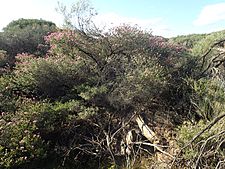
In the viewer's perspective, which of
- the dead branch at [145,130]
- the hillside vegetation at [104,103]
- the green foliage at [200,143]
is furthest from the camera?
the dead branch at [145,130]

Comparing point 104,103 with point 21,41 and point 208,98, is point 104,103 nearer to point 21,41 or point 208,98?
point 208,98

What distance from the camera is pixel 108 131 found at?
8.66m

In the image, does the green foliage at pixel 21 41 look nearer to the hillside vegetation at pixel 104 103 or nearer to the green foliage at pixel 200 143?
the hillside vegetation at pixel 104 103

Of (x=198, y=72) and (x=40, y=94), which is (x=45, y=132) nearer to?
(x=40, y=94)

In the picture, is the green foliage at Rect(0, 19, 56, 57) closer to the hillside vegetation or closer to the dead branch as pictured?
the hillside vegetation

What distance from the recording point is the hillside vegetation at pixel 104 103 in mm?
7555

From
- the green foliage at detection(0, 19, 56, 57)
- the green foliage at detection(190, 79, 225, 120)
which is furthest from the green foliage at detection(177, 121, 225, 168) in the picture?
the green foliage at detection(0, 19, 56, 57)

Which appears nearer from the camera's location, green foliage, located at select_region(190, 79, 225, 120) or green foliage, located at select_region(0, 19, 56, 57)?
green foliage, located at select_region(190, 79, 225, 120)

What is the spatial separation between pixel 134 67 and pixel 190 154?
136 inches

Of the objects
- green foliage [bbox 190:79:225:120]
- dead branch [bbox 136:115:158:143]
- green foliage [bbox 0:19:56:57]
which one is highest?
green foliage [bbox 0:19:56:57]

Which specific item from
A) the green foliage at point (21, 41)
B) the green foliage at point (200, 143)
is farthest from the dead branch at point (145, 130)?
Answer: the green foliage at point (21, 41)

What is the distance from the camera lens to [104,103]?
358 inches

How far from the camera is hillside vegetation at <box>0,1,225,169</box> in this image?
24.8ft

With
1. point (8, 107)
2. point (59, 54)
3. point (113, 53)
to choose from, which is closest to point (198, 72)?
point (113, 53)
